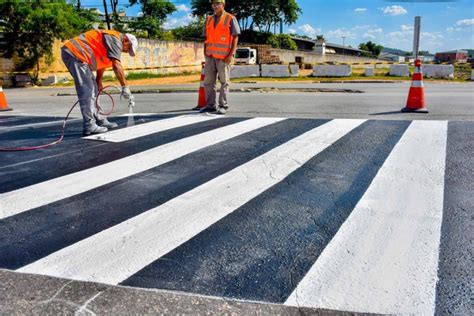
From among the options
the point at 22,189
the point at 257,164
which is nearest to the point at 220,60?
the point at 257,164

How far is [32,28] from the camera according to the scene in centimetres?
2469

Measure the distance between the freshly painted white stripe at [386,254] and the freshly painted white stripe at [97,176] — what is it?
205 cm

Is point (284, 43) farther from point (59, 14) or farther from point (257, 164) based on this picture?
point (257, 164)

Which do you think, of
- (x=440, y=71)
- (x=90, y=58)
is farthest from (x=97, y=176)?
(x=440, y=71)

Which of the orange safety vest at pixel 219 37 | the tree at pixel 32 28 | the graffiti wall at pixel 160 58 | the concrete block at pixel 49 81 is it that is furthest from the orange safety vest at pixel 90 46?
the graffiti wall at pixel 160 58

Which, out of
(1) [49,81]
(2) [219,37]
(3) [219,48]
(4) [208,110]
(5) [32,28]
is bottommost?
(4) [208,110]

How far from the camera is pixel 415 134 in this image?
17.0 feet

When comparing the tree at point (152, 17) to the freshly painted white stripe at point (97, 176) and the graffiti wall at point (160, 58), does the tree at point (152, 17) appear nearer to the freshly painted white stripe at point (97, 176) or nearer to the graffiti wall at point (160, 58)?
the graffiti wall at point (160, 58)

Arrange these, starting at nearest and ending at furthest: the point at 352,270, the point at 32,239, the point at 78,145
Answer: the point at 352,270 → the point at 32,239 → the point at 78,145

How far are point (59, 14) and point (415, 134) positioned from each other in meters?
25.1

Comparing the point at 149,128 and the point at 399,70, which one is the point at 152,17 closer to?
the point at 399,70

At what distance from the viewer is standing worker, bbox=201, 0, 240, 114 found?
23.2ft

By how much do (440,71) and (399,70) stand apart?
2.40 m

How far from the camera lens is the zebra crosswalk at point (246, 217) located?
2041 mm
